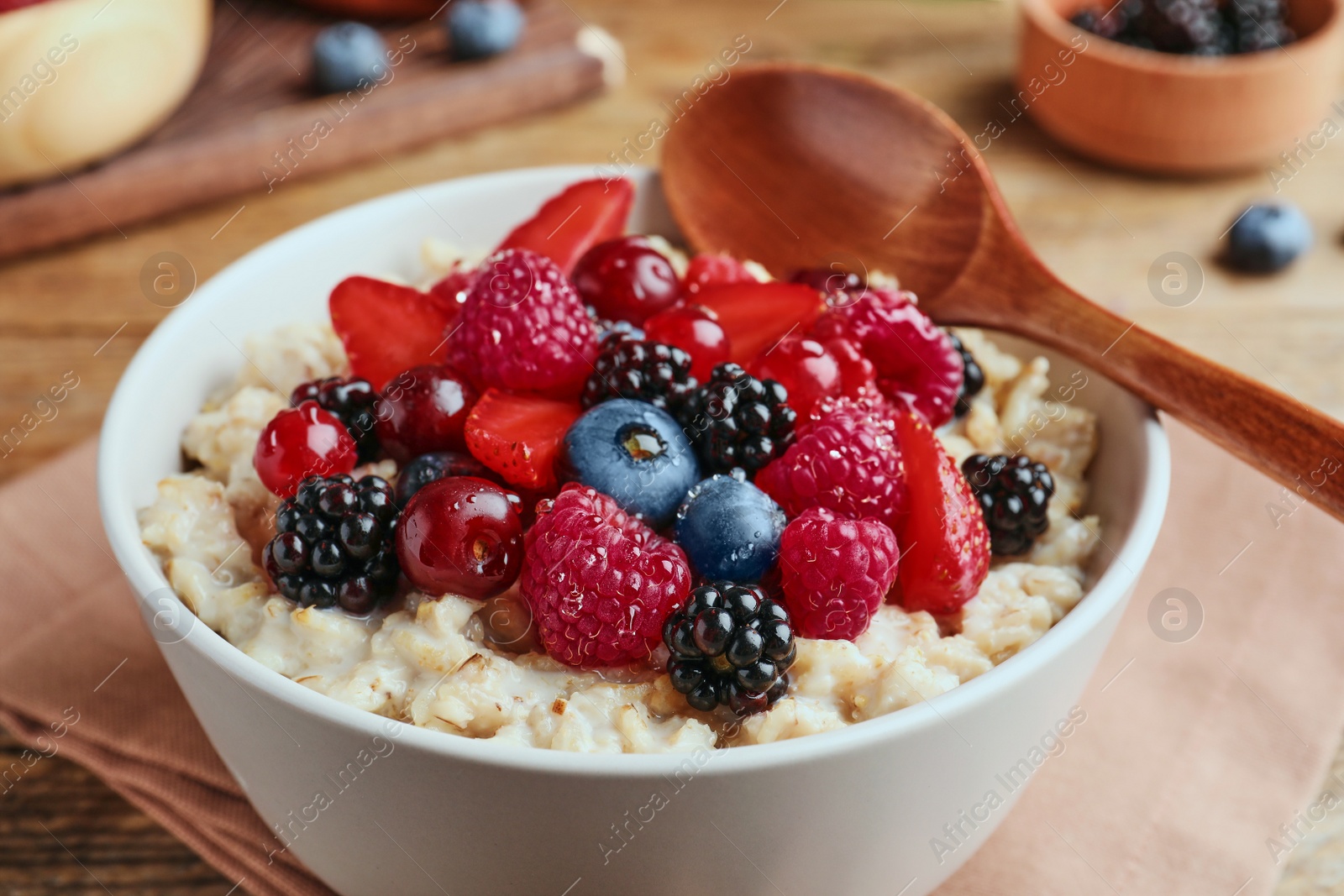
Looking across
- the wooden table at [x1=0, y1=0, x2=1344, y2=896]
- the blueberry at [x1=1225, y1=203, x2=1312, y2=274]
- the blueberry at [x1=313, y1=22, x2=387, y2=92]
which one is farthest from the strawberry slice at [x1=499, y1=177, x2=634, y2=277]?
the blueberry at [x1=1225, y1=203, x2=1312, y2=274]

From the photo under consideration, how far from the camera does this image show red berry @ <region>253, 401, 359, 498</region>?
1614 mm

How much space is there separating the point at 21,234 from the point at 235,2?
3.86 feet

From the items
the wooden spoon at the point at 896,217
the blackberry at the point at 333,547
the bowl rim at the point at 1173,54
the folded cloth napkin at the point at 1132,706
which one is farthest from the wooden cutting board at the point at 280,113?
the blackberry at the point at 333,547

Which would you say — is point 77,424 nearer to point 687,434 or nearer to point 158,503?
point 158,503

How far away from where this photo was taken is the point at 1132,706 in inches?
75.7

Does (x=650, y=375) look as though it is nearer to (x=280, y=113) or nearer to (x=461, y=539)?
(x=461, y=539)

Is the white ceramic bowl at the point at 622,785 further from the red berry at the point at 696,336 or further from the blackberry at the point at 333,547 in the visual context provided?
the red berry at the point at 696,336

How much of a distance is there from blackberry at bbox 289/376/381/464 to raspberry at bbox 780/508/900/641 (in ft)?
1.96

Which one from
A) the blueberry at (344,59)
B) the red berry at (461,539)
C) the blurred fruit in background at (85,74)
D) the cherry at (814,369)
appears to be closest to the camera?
the red berry at (461,539)

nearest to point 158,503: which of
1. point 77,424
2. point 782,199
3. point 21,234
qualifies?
point 77,424

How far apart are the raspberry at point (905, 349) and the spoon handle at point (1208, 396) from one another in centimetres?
20

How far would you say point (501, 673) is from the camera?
1413mm

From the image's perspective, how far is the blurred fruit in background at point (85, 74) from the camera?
2.73 m

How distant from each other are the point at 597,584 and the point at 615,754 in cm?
22
